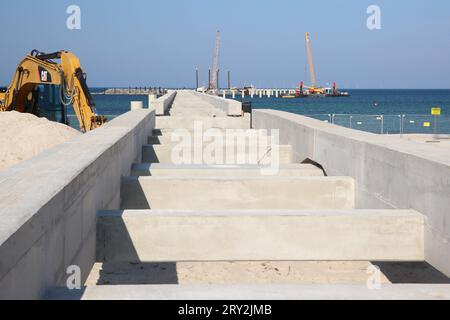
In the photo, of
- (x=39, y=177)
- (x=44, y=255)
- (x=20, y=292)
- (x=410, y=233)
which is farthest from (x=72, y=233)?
(x=410, y=233)

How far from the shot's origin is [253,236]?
5988mm

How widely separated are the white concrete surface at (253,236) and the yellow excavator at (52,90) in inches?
786

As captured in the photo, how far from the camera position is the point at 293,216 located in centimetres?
601

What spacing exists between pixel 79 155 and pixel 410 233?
10.5 ft

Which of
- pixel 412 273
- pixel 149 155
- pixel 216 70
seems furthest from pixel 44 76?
pixel 216 70

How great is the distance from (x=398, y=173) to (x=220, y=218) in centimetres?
201

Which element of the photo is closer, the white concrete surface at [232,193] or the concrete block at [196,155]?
the white concrete surface at [232,193]

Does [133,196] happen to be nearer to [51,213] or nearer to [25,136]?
[51,213]

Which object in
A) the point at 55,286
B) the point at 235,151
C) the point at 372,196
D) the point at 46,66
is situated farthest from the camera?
the point at 46,66

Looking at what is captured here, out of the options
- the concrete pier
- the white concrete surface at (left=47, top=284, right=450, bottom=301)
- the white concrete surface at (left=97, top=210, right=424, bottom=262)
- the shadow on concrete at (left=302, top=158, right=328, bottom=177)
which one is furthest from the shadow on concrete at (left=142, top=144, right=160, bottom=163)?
the white concrete surface at (left=47, top=284, right=450, bottom=301)

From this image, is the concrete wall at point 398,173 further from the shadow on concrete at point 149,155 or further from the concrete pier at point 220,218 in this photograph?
the shadow on concrete at point 149,155

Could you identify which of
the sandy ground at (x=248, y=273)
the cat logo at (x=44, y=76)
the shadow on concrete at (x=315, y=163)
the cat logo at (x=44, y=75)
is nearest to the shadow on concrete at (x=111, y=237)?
the sandy ground at (x=248, y=273)

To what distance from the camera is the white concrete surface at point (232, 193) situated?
25.8 ft
